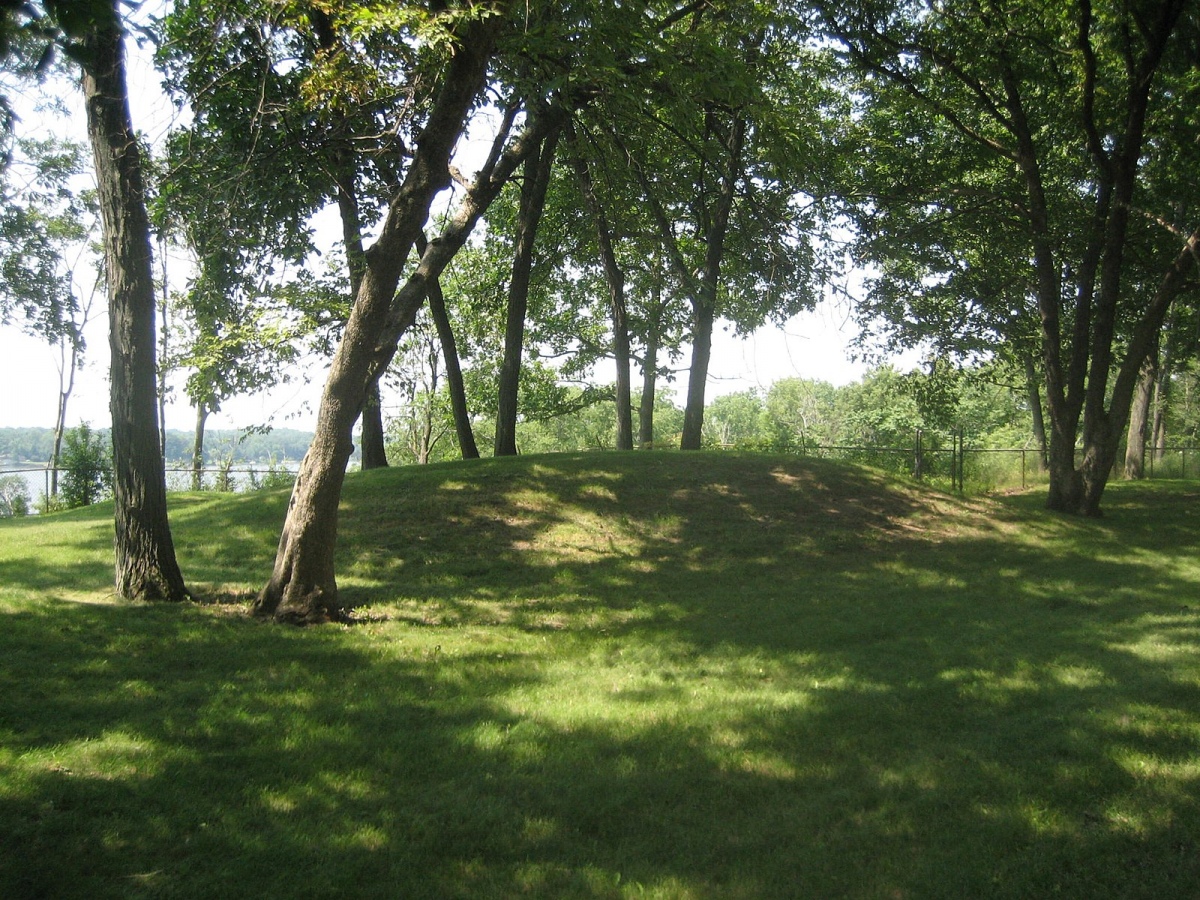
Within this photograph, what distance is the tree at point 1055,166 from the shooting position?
1572 cm

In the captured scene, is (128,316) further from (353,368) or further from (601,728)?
(601,728)

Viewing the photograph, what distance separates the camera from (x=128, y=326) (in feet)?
27.6

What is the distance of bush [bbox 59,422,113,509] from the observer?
23.4m

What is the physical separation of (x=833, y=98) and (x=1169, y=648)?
16.0m

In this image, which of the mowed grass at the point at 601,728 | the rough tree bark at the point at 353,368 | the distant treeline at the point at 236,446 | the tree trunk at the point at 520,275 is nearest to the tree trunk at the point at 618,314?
the tree trunk at the point at 520,275

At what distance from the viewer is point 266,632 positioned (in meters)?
8.00

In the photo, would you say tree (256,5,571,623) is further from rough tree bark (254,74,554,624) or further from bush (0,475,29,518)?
bush (0,475,29,518)

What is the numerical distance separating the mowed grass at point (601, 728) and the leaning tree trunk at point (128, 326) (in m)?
0.82

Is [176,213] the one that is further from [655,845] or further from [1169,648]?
[1169,648]

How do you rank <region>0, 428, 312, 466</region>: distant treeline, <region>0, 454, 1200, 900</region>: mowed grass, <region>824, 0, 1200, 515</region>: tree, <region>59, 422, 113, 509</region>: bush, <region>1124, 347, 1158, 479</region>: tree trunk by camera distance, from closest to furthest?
<region>0, 454, 1200, 900</region>: mowed grass < <region>824, 0, 1200, 515</region>: tree < <region>59, 422, 113, 509</region>: bush < <region>0, 428, 312, 466</region>: distant treeline < <region>1124, 347, 1158, 479</region>: tree trunk

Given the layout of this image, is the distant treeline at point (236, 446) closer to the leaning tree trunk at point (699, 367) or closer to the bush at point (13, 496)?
the bush at point (13, 496)

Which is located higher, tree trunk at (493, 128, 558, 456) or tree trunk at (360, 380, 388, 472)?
tree trunk at (493, 128, 558, 456)

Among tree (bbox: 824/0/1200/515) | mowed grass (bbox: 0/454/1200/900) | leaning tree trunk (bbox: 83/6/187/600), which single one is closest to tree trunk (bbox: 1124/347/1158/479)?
tree (bbox: 824/0/1200/515)

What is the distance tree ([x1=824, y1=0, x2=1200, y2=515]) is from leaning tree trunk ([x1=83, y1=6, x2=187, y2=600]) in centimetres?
1241
